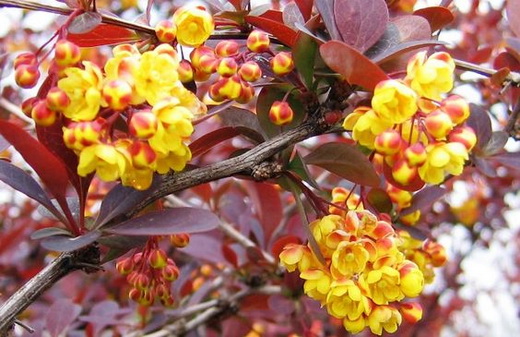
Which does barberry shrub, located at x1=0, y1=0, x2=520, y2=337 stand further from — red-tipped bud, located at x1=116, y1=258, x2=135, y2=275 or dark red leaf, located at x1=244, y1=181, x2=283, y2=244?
dark red leaf, located at x1=244, y1=181, x2=283, y2=244

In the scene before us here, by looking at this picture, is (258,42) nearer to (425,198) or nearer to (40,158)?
(40,158)

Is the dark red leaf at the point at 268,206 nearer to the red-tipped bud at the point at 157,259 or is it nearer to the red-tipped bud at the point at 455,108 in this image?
the red-tipped bud at the point at 157,259

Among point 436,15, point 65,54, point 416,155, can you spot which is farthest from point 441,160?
point 65,54

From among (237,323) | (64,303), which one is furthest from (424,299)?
(64,303)

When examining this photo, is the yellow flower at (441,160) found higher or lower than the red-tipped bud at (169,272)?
higher

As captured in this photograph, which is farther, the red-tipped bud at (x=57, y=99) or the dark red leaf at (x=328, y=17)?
the dark red leaf at (x=328, y=17)

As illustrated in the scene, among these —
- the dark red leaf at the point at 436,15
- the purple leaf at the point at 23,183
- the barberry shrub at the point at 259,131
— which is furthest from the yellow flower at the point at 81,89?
the dark red leaf at the point at 436,15
